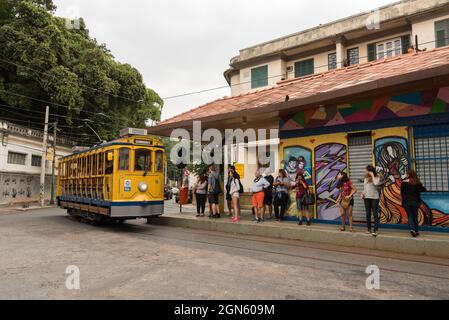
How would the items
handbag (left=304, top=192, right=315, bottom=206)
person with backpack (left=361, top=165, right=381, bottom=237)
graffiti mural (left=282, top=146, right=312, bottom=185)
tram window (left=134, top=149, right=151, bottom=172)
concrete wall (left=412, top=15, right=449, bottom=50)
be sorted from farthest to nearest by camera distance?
concrete wall (left=412, top=15, right=449, bottom=50), tram window (left=134, top=149, right=151, bottom=172), graffiti mural (left=282, top=146, right=312, bottom=185), handbag (left=304, top=192, right=315, bottom=206), person with backpack (left=361, top=165, right=381, bottom=237)

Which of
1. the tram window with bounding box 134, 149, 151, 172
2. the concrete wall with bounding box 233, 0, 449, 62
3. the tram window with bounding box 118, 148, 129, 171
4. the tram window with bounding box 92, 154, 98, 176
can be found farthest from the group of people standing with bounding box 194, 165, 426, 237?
the concrete wall with bounding box 233, 0, 449, 62

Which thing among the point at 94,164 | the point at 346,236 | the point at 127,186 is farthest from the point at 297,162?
the point at 94,164

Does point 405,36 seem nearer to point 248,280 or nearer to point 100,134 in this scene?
point 248,280

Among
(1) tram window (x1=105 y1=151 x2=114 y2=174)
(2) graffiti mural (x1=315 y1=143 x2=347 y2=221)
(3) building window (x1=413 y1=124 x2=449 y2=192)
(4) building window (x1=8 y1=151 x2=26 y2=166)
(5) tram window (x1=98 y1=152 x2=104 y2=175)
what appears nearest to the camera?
(3) building window (x1=413 y1=124 x2=449 y2=192)

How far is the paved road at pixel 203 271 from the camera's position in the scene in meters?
4.66

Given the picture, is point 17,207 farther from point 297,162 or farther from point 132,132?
point 297,162

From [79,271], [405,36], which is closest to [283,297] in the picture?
[79,271]

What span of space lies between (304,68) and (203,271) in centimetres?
2183

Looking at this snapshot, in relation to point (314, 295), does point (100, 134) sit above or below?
above

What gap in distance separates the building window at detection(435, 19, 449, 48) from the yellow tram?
17.5m

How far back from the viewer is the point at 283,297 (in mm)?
4430

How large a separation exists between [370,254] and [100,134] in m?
31.2

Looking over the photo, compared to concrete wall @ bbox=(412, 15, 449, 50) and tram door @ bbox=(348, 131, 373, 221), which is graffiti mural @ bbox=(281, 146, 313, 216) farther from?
concrete wall @ bbox=(412, 15, 449, 50)

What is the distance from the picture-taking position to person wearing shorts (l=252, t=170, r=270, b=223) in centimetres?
1079
